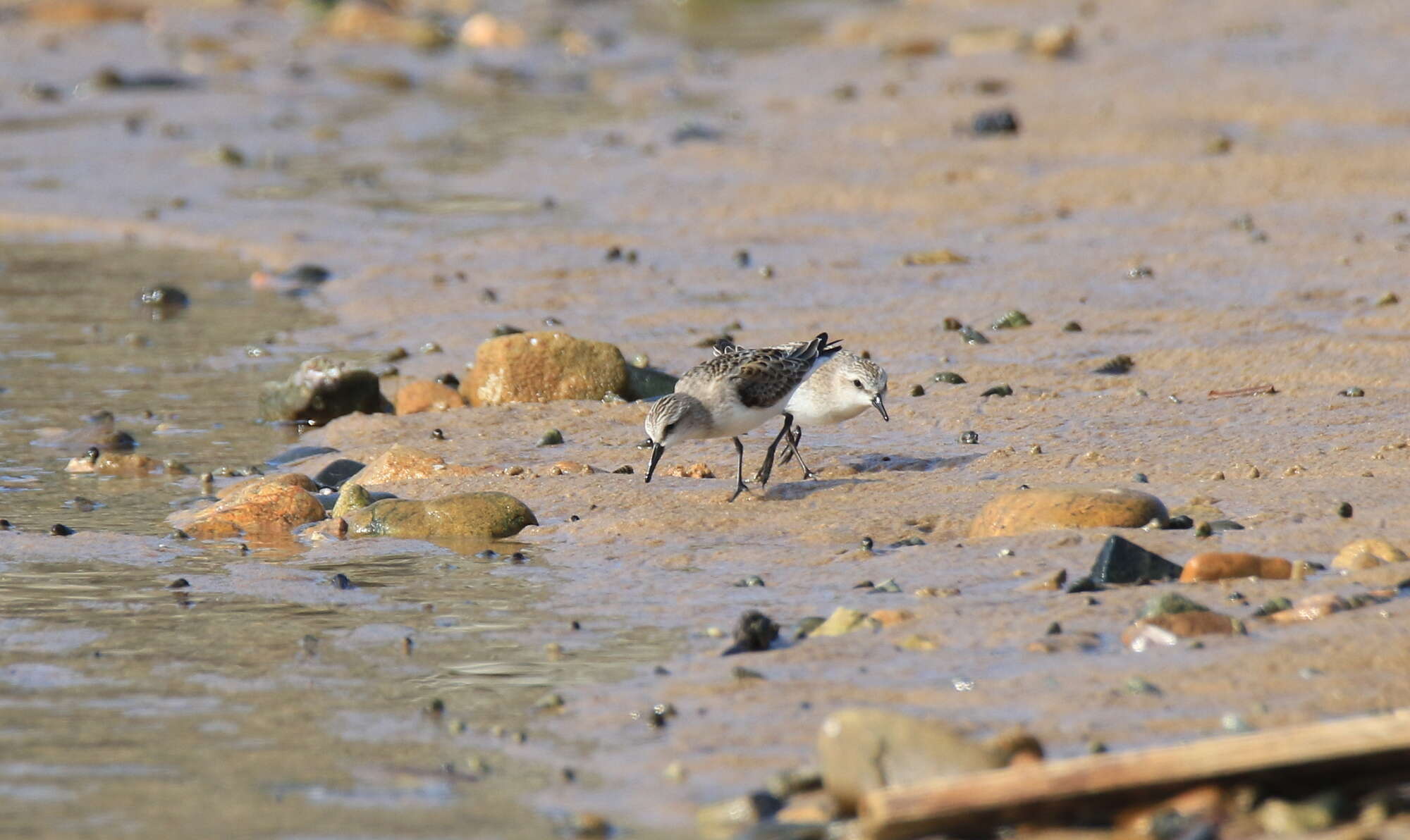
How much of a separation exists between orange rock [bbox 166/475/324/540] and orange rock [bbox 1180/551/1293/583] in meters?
3.45

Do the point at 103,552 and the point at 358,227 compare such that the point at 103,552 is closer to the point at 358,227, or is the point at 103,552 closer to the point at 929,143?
the point at 358,227

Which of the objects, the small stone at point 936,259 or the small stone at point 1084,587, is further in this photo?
the small stone at point 936,259

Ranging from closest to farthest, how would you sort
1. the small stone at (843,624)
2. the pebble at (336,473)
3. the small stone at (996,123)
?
the small stone at (843,624) → the pebble at (336,473) → the small stone at (996,123)

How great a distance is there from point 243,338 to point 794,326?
347 cm

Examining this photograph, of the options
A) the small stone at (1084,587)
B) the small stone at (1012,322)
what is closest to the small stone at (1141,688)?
the small stone at (1084,587)

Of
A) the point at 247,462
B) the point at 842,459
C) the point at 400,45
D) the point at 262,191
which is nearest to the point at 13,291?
the point at 262,191

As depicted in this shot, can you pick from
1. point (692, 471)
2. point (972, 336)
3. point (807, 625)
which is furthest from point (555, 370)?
point (807, 625)

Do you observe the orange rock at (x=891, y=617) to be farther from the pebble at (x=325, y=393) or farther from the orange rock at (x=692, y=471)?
the pebble at (x=325, y=393)

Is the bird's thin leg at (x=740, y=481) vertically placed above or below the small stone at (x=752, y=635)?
above

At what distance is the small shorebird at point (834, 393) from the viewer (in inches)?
283

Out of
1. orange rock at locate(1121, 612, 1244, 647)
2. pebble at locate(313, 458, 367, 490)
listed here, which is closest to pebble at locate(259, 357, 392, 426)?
pebble at locate(313, 458, 367, 490)

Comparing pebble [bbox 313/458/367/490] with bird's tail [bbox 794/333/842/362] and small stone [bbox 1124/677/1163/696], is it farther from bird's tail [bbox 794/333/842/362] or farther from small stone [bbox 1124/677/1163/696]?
small stone [bbox 1124/677/1163/696]

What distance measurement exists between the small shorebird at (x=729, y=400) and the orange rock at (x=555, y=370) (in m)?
1.44

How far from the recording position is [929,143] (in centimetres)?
1513
